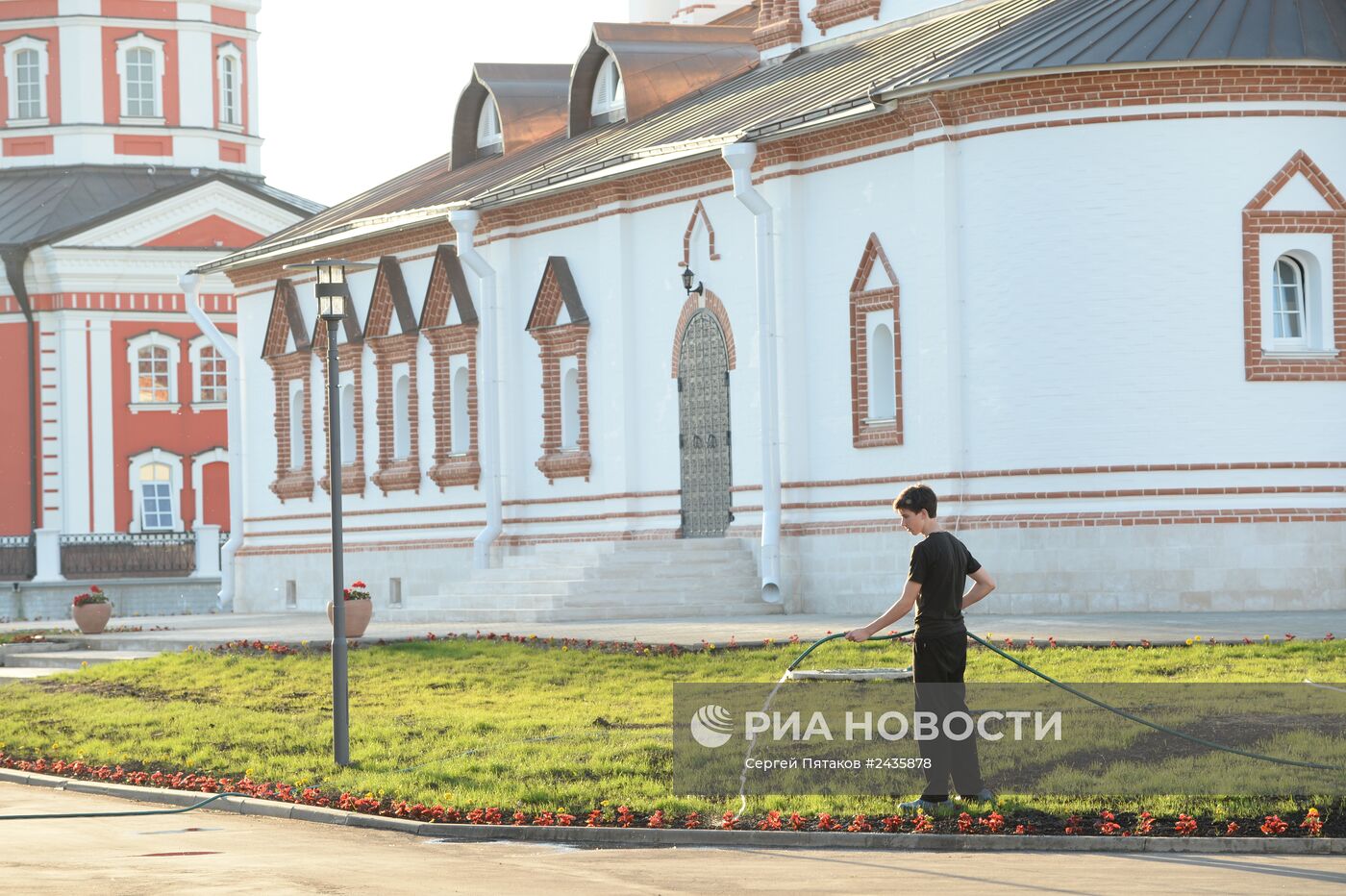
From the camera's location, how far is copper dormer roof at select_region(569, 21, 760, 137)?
33.8 meters

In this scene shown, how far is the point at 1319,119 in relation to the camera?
79.8 ft

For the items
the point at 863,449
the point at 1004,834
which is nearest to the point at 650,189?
the point at 863,449

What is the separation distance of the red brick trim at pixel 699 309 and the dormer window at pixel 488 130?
8.91m

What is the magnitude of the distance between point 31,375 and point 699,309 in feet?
83.4

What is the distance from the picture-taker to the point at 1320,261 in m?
24.4

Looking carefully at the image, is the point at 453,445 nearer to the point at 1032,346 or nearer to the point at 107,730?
the point at 1032,346

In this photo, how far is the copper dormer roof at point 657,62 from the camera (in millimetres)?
33781

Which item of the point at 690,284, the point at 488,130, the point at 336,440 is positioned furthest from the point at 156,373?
the point at 336,440

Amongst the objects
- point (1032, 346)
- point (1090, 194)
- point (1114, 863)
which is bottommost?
point (1114, 863)

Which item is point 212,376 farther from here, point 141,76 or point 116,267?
point 141,76

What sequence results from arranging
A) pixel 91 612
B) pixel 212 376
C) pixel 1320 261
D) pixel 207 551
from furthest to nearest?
pixel 212 376, pixel 207 551, pixel 91 612, pixel 1320 261

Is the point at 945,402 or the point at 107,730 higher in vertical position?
the point at 945,402

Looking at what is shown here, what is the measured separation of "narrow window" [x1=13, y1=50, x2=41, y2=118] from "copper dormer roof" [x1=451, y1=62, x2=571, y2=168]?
18572 millimetres

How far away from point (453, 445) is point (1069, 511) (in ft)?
42.5
